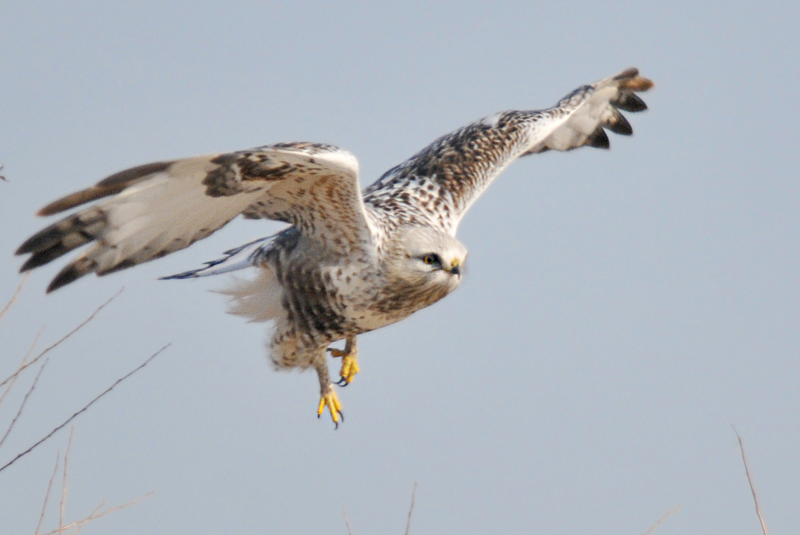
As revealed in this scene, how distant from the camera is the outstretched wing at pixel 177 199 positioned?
4176mm

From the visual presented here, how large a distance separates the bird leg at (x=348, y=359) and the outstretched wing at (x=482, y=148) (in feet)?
3.07

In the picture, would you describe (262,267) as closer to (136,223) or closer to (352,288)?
(352,288)

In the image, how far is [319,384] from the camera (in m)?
6.52

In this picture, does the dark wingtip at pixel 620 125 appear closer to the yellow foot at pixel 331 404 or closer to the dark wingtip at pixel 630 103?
the dark wingtip at pixel 630 103

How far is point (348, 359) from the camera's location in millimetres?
6578

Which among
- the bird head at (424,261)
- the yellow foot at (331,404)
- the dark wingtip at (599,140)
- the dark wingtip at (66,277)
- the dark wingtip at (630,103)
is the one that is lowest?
the yellow foot at (331,404)

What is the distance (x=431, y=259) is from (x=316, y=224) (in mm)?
620

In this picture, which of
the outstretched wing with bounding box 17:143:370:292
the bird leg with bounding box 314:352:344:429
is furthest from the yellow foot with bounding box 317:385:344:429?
the outstretched wing with bounding box 17:143:370:292

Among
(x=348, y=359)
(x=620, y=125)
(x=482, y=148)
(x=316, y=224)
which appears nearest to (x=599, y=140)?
(x=620, y=125)

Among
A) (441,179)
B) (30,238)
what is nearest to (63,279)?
(30,238)

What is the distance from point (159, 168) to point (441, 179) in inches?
100

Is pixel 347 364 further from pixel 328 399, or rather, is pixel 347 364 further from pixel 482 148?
pixel 482 148

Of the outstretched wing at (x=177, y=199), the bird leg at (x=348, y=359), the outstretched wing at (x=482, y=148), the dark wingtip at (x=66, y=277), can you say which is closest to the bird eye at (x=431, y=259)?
the outstretched wing at (x=482, y=148)

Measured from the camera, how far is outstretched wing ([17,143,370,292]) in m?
4.18
